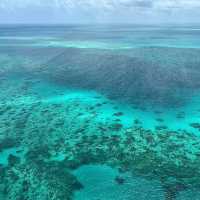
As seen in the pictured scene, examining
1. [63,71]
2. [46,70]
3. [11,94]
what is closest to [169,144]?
[11,94]

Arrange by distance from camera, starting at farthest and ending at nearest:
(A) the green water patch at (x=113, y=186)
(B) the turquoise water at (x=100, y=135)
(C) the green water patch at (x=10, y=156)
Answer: (C) the green water patch at (x=10, y=156) < (B) the turquoise water at (x=100, y=135) < (A) the green water patch at (x=113, y=186)

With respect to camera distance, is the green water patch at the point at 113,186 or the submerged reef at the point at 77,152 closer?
the green water patch at the point at 113,186

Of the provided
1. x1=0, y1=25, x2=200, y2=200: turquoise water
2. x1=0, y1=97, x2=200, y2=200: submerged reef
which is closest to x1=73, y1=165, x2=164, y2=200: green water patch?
x1=0, y1=25, x2=200, y2=200: turquoise water

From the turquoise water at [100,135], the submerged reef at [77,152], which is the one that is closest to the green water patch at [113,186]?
the turquoise water at [100,135]

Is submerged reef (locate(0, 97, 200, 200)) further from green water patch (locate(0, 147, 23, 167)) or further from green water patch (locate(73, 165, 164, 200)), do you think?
green water patch (locate(73, 165, 164, 200))

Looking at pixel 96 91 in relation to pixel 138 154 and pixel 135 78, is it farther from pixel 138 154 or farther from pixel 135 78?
pixel 138 154

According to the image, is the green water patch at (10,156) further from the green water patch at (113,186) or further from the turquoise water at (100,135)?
the green water patch at (113,186)
